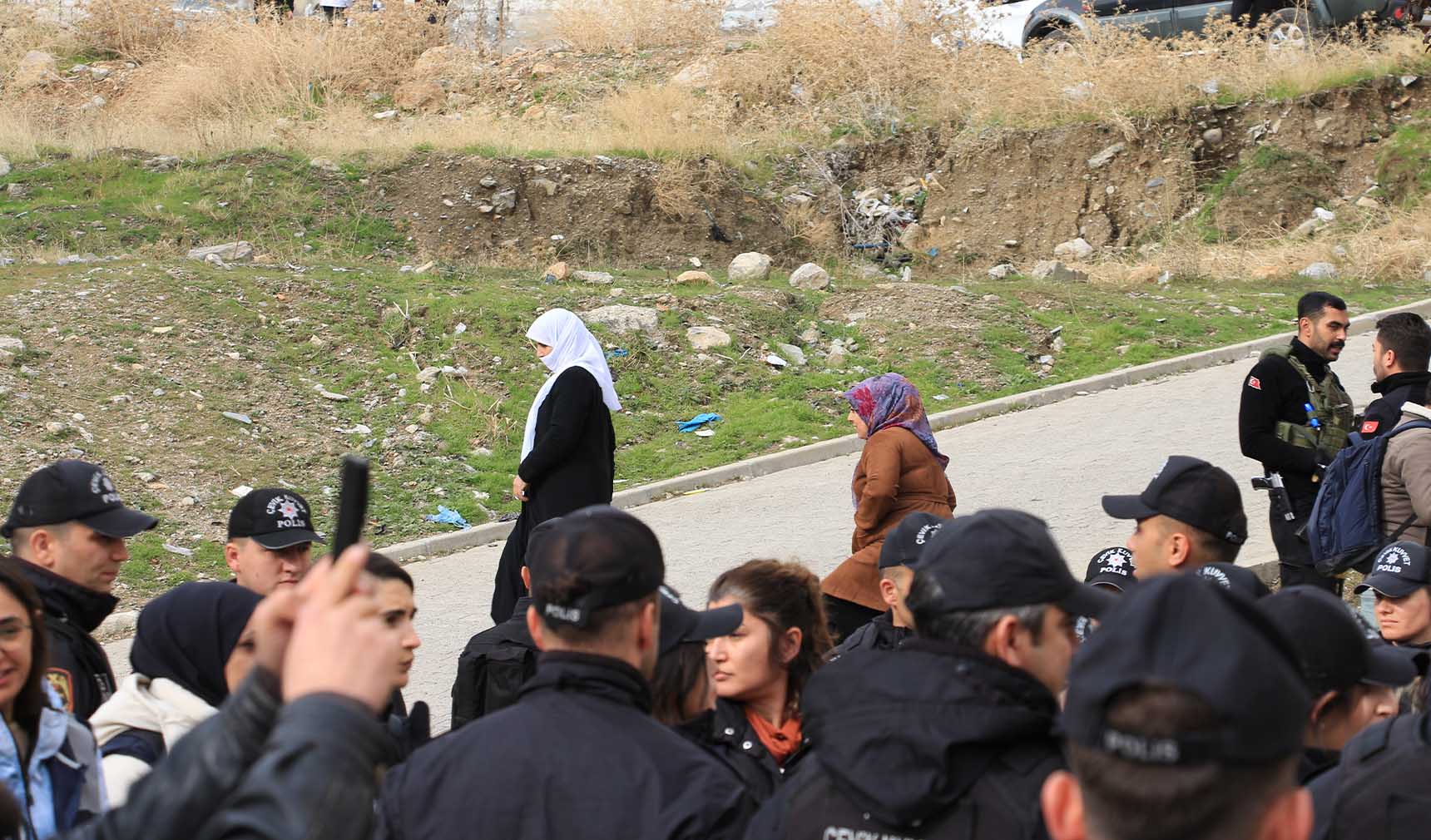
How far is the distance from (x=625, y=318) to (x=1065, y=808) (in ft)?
39.2

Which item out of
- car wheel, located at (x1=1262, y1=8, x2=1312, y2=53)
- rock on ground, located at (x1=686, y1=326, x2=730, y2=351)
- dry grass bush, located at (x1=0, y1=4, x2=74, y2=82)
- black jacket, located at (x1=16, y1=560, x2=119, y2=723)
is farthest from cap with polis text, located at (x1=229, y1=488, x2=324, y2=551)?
dry grass bush, located at (x1=0, y1=4, x2=74, y2=82)

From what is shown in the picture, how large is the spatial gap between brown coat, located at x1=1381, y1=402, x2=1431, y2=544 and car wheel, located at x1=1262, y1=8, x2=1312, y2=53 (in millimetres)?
15938

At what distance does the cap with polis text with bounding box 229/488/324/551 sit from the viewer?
4241mm

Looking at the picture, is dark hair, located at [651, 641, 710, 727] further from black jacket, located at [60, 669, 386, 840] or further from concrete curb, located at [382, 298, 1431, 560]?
concrete curb, located at [382, 298, 1431, 560]

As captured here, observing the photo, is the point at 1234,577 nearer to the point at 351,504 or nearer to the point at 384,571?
the point at 384,571

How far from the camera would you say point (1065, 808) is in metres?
1.63

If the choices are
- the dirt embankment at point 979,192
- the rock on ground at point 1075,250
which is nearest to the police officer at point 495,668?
the dirt embankment at point 979,192

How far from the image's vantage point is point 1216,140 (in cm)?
1928

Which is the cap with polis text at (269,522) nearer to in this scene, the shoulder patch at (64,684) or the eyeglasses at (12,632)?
the shoulder patch at (64,684)

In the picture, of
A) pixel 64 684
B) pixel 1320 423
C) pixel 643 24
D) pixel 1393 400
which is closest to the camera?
pixel 64 684

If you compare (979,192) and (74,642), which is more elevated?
(74,642)

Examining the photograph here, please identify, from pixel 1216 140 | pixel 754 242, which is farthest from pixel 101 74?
pixel 1216 140

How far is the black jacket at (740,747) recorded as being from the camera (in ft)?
9.70

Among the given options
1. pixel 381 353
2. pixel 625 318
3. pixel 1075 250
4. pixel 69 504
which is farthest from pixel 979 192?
pixel 69 504
